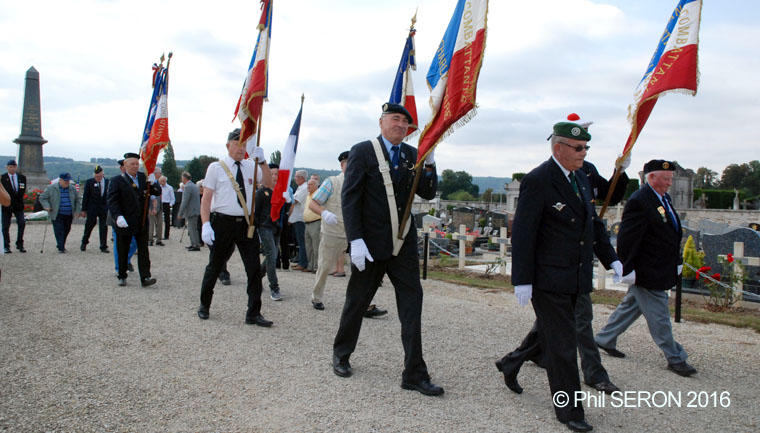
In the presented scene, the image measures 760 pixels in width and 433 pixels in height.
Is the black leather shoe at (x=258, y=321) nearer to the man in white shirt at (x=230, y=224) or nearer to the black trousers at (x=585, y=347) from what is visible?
the man in white shirt at (x=230, y=224)

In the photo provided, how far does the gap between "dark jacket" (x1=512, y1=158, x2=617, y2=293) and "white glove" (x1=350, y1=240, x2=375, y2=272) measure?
1106mm

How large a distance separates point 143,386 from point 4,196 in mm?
2957

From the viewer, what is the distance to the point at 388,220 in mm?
3977

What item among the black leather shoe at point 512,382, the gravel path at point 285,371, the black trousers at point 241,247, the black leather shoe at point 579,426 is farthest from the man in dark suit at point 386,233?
the black trousers at point 241,247

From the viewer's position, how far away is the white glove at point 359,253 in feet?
12.5

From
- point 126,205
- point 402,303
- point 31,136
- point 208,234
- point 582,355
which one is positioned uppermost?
point 31,136

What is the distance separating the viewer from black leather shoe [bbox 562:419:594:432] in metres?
3.25

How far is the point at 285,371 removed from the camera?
13.9 feet

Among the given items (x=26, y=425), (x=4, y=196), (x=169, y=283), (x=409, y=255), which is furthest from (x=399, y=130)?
(x=169, y=283)

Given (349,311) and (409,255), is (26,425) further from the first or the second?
(409,255)

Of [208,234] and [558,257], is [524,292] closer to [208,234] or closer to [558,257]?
[558,257]

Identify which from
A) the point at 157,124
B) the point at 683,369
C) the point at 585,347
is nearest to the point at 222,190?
the point at 157,124

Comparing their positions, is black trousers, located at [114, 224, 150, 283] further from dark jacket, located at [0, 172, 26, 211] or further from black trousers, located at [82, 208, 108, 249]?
dark jacket, located at [0, 172, 26, 211]

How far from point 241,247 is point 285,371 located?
79.4 inches
